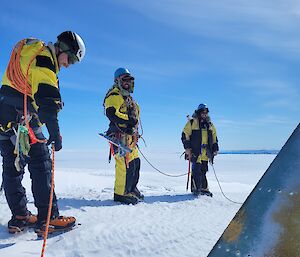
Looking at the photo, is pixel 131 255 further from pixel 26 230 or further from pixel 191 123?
pixel 191 123

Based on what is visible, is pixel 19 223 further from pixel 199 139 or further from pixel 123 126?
pixel 199 139

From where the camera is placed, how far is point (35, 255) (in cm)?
287

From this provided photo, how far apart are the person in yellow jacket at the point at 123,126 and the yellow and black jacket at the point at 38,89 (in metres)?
2.31

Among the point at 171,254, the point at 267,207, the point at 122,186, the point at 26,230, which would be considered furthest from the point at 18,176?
the point at 267,207

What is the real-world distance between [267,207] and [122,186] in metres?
4.94

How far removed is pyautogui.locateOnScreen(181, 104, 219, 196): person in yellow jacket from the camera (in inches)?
306

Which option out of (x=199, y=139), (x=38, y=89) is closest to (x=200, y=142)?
(x=199, y=139)

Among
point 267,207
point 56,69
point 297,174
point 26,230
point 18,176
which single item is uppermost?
point 56,69

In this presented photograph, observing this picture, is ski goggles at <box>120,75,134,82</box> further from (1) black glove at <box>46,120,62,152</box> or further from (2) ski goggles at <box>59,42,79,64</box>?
(1) black glove at <box>46,120,62,152</box>

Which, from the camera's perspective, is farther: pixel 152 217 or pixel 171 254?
pixel 152 217

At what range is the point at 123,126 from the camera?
5.96 m

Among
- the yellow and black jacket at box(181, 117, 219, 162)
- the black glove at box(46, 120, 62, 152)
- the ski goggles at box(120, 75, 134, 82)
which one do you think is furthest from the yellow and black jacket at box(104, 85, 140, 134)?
the black glove at box(46, 120, 62, 152)

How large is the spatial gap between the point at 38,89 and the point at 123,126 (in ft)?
9.27

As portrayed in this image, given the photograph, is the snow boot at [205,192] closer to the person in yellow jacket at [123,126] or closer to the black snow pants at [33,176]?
the person in yellow jacket at [123,126]
